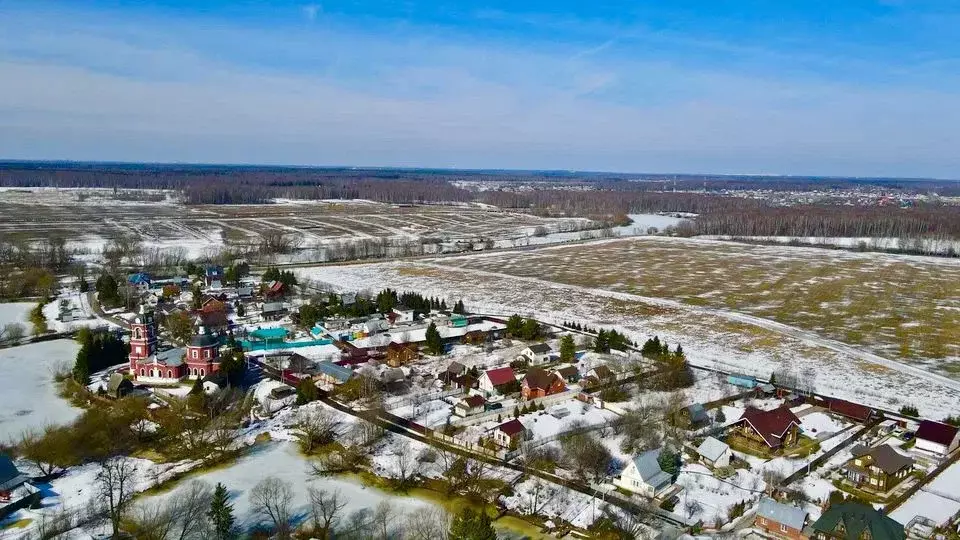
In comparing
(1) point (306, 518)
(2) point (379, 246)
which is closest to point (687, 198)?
(2) point (379, 246)

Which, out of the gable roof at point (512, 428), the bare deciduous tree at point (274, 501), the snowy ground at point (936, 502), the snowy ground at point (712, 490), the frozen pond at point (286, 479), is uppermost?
the gable roof at point (512, 428)

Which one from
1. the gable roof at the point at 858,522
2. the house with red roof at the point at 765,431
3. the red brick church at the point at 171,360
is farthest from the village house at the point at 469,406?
the gable roof at the point at 858,522

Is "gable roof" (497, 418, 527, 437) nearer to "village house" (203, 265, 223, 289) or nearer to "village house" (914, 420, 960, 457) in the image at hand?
"village house" (914, 420, 960, 457)

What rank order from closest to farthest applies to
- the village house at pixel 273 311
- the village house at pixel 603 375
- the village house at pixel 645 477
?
the village house at pixel 645 477
the village house at pixel 603 375
the village house at pixel 273 311

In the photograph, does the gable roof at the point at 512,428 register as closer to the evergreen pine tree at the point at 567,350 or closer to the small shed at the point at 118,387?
the evergreen pine tree at the point at 567,350

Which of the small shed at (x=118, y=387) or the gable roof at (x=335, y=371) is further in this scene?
the gable roof at (x=335, y=371)

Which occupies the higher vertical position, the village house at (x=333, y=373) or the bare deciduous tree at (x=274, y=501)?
the village house at (x=333, y=373)

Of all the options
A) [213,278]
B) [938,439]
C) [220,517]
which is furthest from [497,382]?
[213,278]
